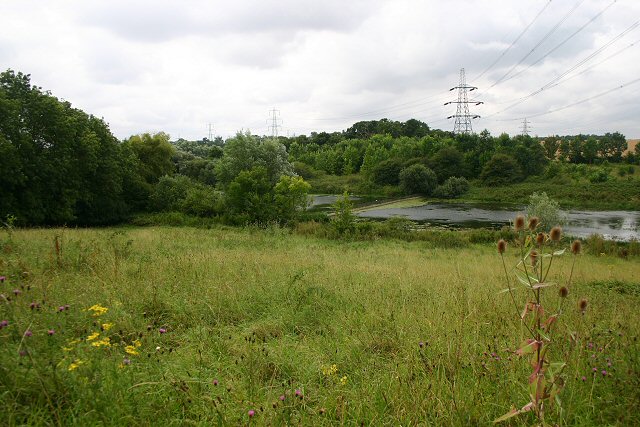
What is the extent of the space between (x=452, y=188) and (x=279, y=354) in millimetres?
76759

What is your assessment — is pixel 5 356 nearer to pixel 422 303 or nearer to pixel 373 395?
pixel 373 395

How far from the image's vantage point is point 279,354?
3.81 metres

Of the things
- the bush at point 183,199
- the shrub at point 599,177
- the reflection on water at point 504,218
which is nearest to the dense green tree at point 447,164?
the reflection on water at point 504,218

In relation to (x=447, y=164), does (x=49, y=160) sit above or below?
below

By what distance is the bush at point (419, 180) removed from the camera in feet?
255

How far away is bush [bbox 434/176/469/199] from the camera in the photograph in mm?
75250

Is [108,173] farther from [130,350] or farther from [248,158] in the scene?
[130,350]

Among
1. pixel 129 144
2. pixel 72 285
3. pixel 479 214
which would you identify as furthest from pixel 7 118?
pixel 479 214

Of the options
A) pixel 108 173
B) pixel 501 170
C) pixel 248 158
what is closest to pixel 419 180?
pixel 501 170

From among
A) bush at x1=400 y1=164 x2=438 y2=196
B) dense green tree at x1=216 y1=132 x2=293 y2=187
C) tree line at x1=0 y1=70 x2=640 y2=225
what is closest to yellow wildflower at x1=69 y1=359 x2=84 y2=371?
tree line at x1=0 y1=70 x2=640 y2=225

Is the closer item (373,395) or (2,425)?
(2,425)

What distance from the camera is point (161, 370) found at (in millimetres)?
3041

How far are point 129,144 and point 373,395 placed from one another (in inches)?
1812

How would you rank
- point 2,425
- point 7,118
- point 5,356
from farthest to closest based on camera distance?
point 7,118 → point 5,356 → point 2,425
